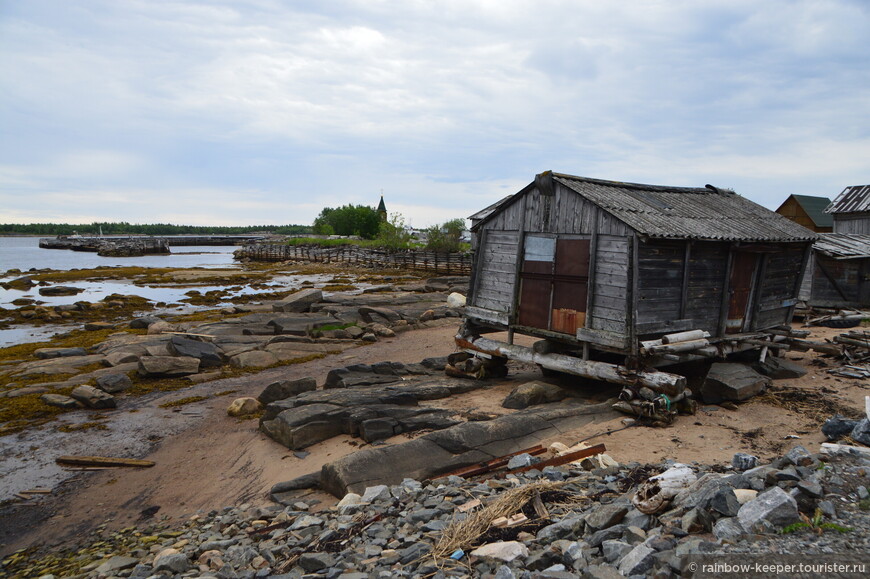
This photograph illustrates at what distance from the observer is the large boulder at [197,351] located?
17.9 m

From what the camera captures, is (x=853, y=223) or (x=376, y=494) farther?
(x=853, y=223)

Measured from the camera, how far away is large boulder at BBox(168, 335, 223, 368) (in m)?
17.9

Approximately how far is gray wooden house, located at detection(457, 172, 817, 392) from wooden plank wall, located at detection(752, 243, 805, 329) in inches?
1.3

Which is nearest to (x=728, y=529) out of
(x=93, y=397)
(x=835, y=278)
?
(x=93, y=397)

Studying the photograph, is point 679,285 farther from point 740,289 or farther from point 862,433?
point 862,433

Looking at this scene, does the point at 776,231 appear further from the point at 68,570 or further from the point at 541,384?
the point at 68,570

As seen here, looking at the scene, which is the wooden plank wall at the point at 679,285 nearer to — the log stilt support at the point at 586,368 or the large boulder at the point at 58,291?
the log stilt support at the point at 586,368

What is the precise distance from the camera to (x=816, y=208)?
42.5 meters

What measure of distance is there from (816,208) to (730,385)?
39.8m

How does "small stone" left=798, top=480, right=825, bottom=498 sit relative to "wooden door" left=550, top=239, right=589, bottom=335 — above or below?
below

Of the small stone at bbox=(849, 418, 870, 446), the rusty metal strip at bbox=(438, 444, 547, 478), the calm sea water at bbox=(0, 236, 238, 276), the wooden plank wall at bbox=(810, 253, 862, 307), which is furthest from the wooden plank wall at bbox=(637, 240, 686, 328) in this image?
the calm sea water at bbox=(0, 236, 238, 276)

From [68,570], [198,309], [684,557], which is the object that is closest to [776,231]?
[684,557]

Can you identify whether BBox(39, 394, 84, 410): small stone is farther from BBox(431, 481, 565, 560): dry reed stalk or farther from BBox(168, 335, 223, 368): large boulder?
BBox(431, 481, 565, 560): dry reed stalk

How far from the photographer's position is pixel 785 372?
46.4 feet
